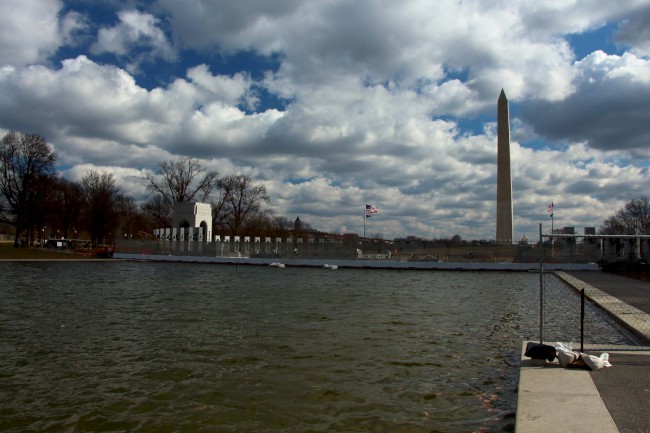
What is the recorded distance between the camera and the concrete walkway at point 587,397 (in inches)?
225

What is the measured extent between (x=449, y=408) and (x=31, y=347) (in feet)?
30.7

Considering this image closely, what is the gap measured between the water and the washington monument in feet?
112

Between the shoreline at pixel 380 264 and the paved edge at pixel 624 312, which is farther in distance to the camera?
the shoreline at pixel 380 264

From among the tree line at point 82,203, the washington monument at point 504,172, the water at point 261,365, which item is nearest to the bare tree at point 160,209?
the tree line at point 82,203

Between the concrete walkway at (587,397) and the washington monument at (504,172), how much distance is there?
45.7 metres

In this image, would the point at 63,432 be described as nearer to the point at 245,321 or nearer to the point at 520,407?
the point at 520,407

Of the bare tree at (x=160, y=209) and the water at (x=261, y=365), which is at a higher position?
the bare tree at (x=160, y=209)

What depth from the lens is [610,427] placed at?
5.55 m

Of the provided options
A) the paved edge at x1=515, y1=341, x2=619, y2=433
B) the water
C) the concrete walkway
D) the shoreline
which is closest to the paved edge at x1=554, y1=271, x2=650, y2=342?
the water

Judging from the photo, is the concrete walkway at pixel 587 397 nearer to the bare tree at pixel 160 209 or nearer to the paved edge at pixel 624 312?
the paved edge at pixel 624 312

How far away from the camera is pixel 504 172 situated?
53094mm

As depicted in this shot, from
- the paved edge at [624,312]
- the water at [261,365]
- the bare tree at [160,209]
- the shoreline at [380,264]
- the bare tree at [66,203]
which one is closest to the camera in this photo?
the water at [261,365]

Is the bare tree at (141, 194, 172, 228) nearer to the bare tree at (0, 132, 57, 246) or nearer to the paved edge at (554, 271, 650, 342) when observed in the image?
the bare tree at (0, 132, 57, 246)

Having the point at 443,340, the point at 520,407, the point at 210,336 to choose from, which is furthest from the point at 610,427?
the point at 210,336
